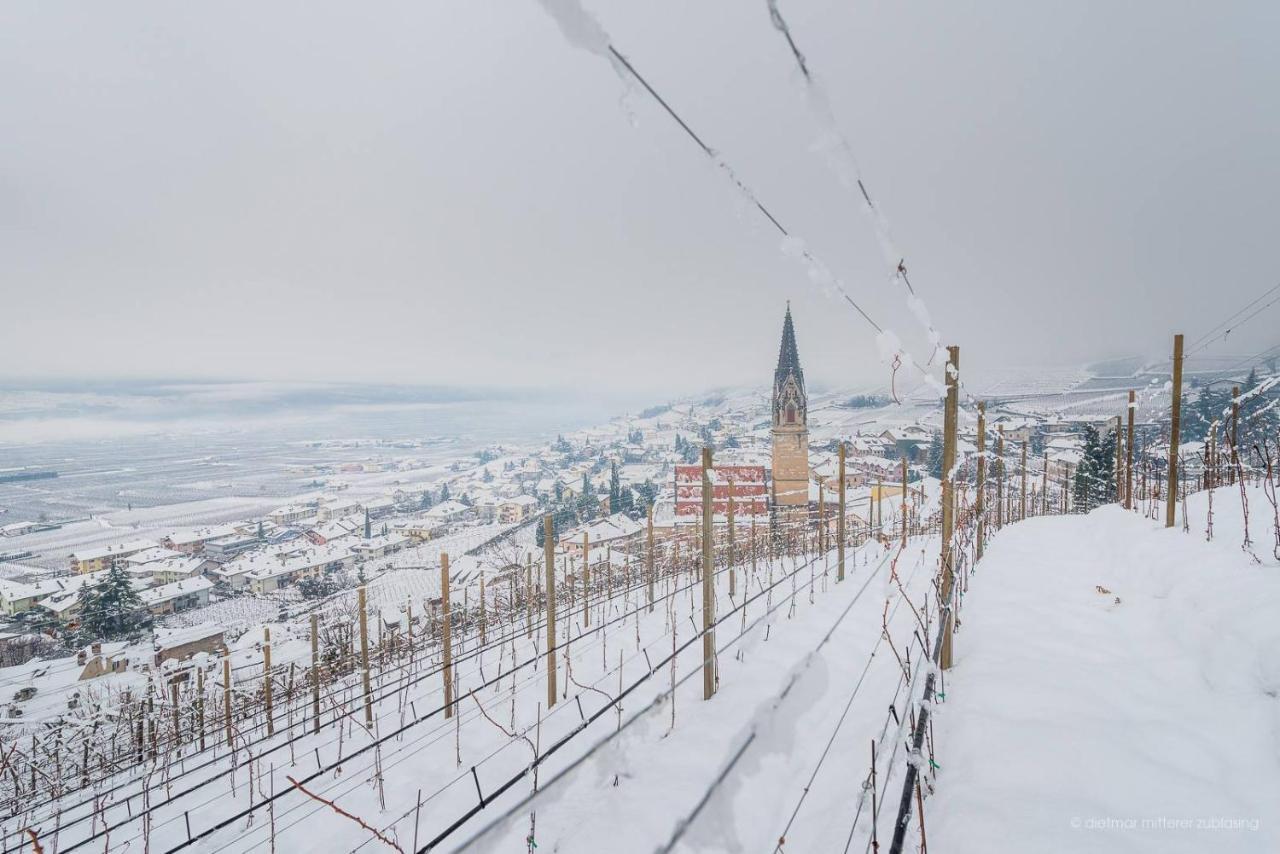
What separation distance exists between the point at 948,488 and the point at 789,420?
3873 cm

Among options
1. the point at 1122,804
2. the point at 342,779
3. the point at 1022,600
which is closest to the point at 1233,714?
the point at 1122,804

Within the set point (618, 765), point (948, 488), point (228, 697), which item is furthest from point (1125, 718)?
point (228, 697)

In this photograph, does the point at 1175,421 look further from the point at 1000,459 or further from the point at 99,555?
the point at 99,555

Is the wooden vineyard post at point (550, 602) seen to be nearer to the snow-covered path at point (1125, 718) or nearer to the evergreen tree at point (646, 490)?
the snow-covered path at point (1125, 718)

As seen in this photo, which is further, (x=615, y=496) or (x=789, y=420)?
(x=789, y=420)

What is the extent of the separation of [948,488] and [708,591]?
2.70 meters

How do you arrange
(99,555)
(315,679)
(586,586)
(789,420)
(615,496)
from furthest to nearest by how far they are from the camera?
(789,420)
(615,496)
(99,555)
(586,586)
(315,679)

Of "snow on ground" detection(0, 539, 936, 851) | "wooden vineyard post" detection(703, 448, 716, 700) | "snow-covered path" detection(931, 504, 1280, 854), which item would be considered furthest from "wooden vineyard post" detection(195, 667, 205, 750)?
"snow-covered path" detection(931, 504, 1280, 854)

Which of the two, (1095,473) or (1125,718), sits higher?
(1125,718)

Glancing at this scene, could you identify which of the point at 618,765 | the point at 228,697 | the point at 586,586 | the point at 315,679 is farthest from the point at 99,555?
the point at 618,765

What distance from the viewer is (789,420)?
4209 centimetres

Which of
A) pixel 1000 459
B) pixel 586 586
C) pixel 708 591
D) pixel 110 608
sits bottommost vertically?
pixel 110 608

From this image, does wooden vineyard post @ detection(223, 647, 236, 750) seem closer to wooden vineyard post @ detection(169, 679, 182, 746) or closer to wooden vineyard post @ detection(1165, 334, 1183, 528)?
wooden vineyard post @ detection(169, 679, 182, 746)

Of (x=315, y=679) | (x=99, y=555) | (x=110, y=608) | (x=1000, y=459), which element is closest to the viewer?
(x=315, y=679)
